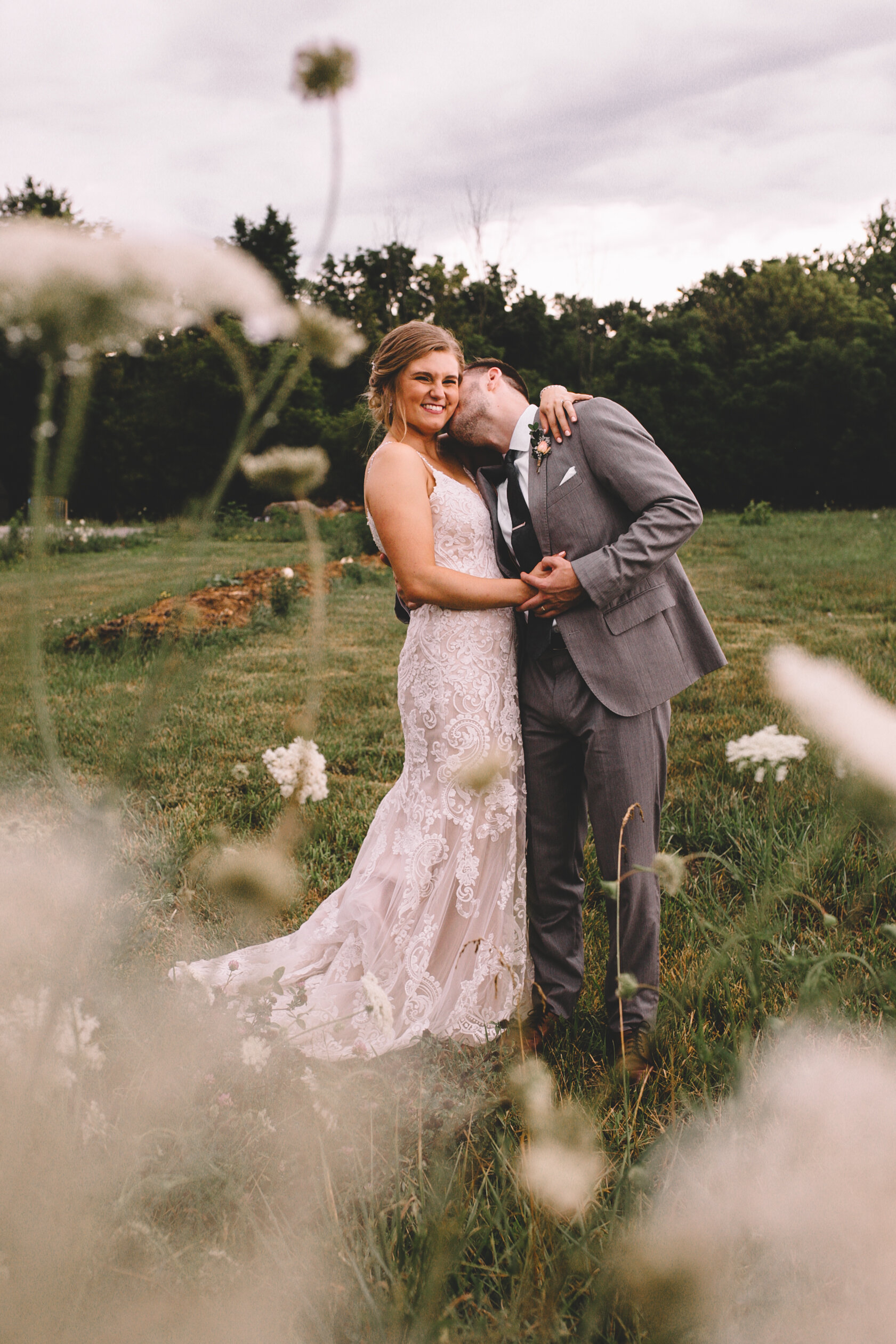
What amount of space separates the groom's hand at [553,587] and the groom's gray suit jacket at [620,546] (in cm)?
3

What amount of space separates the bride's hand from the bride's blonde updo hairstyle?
0.31 metres

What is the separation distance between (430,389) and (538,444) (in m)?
0.40

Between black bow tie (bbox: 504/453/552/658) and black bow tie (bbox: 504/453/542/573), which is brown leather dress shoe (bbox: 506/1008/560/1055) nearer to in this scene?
black bow tie (bbox: 504/453/552/658)

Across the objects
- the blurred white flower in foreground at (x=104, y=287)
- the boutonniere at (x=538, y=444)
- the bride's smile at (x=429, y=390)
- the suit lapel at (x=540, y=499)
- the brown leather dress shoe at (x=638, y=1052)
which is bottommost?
the brown leather dress shoe at (x=638, y=1052)

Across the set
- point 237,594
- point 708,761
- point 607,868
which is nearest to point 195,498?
point 607,868

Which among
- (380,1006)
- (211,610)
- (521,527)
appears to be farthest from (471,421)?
(211,610)

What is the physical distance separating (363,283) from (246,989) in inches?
934

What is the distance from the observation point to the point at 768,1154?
33.0 inches

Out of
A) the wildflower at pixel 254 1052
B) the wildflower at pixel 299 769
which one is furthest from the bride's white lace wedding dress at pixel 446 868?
the wildflower at pixel 299 769

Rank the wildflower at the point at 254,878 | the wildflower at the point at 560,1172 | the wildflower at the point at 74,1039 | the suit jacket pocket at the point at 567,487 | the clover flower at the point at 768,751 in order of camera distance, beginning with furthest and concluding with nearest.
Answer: the suit jacket pocket at the point at 567,487
the clover flower at the point at 768,751
the wildflower at the point at 74,1039
the wildflower at the point at 254,878
the wildflower at the point at 560,1172

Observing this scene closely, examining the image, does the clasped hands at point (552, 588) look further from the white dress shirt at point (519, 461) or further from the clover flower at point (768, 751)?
the clover flower at point (768, 751)

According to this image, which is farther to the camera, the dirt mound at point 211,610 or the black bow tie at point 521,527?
the dirt mound at point 211,610

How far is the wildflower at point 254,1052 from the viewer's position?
5.31 feet

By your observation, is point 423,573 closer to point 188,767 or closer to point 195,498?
point 195,498
